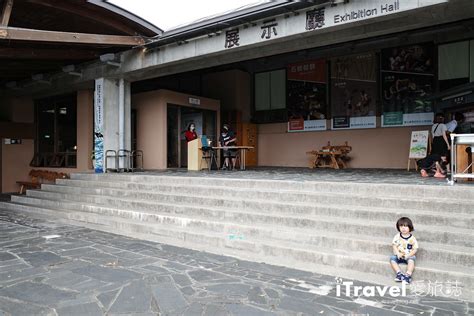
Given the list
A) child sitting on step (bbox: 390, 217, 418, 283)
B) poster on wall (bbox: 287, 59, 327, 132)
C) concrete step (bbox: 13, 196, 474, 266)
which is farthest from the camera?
poster on wall (bbox: 287, 59, 327, 132)

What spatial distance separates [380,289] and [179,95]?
35.0 ft

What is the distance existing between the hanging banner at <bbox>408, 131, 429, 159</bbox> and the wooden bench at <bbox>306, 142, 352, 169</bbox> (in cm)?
269

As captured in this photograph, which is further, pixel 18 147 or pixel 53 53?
pixel 18 147

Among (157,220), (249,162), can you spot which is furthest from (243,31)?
(249,162)

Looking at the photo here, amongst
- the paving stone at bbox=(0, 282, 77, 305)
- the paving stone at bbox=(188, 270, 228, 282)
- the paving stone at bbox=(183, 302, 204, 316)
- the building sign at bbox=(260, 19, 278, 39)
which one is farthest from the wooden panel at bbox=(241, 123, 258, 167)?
the paving stone at bbox=(183, 302, 204, 316)

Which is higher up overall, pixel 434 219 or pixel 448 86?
pixel 448 86

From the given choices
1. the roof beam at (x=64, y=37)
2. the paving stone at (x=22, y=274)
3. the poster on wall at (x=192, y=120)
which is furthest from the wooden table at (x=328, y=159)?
the paving stone at (x=22, y=274)

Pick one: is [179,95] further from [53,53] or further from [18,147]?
[18,147]

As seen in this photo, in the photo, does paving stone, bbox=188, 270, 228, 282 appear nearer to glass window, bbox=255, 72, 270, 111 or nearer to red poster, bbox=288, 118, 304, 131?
red poster, bbox=288, 118, 304, 131

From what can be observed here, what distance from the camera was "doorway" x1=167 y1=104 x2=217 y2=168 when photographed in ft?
44.8

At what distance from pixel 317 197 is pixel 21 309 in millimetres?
4286

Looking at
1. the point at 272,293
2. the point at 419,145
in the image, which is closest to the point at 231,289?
the point at 272,293

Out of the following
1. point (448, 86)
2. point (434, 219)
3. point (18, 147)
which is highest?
point (448, 86)

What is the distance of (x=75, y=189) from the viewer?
9547 millimetres
